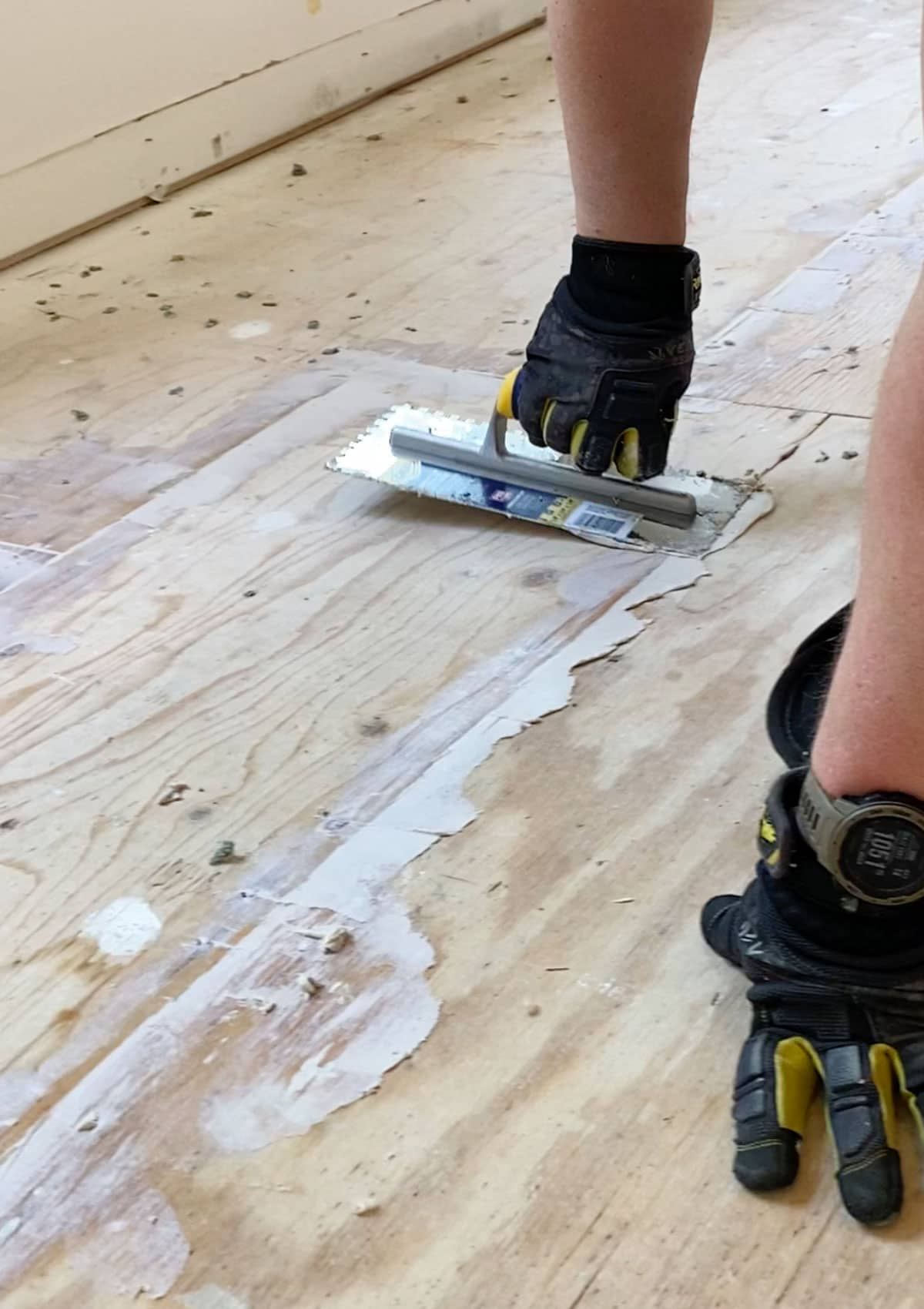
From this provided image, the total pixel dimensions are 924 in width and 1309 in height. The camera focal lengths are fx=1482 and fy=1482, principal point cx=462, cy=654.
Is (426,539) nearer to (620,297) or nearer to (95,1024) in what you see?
(620,297)

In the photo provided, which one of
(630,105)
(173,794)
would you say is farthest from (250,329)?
(173,794)

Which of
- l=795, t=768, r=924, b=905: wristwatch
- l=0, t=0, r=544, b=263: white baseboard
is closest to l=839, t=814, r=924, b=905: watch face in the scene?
l=795, t=768, r=924, b=905: wristwatch

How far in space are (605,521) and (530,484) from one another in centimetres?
10

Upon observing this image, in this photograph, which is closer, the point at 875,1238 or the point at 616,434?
the point at 875,1238

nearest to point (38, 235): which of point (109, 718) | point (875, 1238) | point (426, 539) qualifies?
point (426, 539)

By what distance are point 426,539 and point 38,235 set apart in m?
1.17

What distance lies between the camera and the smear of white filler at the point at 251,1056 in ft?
→ 2.76

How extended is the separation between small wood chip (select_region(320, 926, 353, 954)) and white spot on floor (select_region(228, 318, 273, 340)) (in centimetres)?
117

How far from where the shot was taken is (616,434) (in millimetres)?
1450

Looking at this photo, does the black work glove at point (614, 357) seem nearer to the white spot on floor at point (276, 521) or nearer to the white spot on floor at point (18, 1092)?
the white spot on floor at point (276, 521)

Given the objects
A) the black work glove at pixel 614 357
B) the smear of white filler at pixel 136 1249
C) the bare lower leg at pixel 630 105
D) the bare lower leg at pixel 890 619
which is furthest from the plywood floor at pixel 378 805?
the bare lower leg at pixel 630 105

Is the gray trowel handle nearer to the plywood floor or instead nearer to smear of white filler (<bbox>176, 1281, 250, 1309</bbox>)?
the plywood floor

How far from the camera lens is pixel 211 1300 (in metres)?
0.79

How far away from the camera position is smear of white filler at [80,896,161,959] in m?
1.02
